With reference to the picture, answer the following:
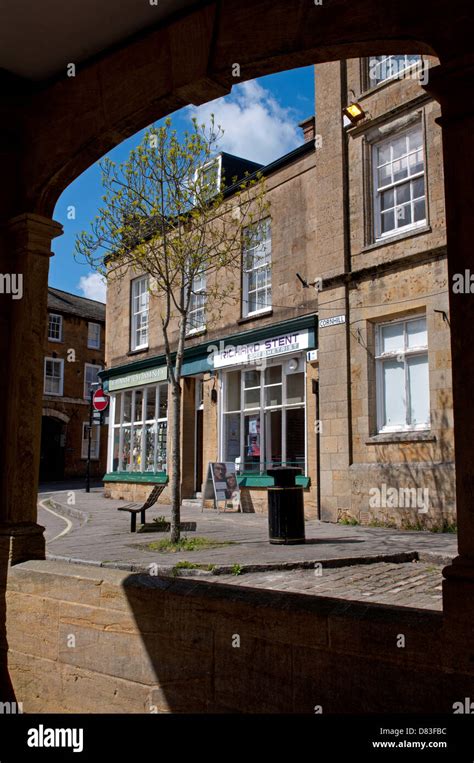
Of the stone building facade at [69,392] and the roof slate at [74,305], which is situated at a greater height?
the roof slate at [74,305]

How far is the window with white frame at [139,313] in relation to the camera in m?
20.1

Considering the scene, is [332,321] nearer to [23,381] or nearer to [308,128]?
[308,128]

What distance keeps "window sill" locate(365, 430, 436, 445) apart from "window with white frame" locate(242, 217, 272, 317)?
4461 millimetres

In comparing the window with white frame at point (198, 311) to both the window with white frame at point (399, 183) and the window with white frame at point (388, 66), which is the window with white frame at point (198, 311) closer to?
the window with white frame at point (399, 183)

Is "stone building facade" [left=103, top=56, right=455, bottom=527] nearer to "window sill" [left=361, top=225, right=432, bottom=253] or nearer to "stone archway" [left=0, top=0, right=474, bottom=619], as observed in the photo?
"window sill" [left=361, top=225, right=432, bottom=253]

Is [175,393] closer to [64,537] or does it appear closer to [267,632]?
[64,537]

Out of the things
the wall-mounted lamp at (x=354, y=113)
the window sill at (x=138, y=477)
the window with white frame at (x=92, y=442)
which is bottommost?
the window sill at (x=138, y=477)

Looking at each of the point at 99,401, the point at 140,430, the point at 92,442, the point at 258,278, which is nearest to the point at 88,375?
the point at 92,442

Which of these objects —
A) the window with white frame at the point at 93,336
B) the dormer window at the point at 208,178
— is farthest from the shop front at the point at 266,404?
the window with white frame at the point at 93,336

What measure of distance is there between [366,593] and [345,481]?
20.4ft

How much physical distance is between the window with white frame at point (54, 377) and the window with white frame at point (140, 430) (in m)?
15.6

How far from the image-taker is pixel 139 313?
20375 millimetres

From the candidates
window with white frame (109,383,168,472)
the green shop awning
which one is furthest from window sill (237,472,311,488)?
window with white frame (109,383,168,472)

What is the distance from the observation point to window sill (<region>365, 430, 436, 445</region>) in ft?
36.6
